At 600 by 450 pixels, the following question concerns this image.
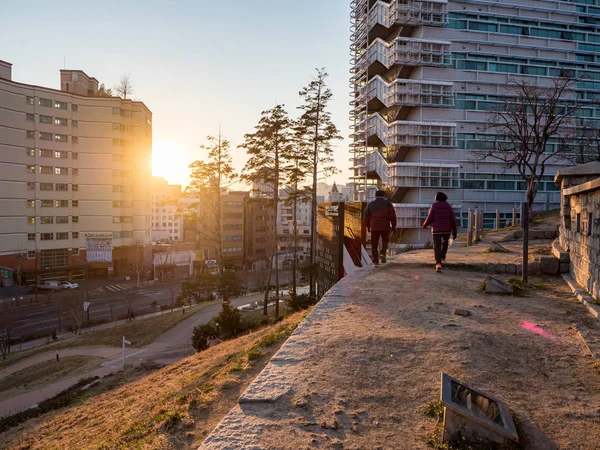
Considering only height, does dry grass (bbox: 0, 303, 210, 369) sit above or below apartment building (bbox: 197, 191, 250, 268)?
below

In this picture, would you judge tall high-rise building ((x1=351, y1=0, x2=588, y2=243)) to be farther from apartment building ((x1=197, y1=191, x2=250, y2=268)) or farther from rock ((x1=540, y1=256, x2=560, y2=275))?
rock ((x1=540, y1=256, x2=560, y2=275))

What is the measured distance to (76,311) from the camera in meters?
38.2

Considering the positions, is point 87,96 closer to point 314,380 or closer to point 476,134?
point 476,134

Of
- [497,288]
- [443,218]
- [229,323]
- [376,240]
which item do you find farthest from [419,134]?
[497,288]

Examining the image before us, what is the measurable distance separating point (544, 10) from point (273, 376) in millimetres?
64009

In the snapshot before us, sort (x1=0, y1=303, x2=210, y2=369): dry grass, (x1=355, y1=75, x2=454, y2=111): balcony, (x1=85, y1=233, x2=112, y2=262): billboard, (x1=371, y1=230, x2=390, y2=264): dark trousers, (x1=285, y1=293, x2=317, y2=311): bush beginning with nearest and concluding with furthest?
1. (x1=371, y1=230, x2=390, y2=264): dark trousers
2. (x1=285, y1=293, x2=317, y2=311): bush
3. (x1=0, y1=303, x2=210, y2=369): dry grass
4. (x1=355, y1=75, x2=454, y2=111): balcony
5. (x1=85, y1=233, x2=112, y2=262): billboard

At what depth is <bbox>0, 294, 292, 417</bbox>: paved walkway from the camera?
60.7ft

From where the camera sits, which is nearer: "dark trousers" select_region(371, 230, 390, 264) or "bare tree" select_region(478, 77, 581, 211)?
"dark trousers" select_region(371, 230, 390, 264)

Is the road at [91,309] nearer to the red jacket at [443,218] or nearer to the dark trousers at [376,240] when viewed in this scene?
the dark trousers at [376,240]

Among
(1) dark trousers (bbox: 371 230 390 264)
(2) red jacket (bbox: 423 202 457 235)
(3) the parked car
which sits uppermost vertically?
(2) red jacket (bbox: 423 202 457 235)

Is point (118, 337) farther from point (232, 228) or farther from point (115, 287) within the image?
point (232, 228)

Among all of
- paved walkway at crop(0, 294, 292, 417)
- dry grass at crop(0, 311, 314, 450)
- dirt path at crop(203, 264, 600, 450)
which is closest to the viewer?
dirt path at crop(203, 264, 600, 450)

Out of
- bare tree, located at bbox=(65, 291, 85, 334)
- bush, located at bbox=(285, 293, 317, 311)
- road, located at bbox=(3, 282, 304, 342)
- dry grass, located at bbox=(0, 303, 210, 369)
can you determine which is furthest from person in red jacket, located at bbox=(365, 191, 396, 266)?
road, located at bbox=(3, 282, 304, 342)

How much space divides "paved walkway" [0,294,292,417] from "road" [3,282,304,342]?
10.4 metres
